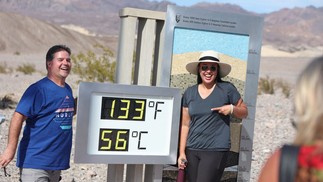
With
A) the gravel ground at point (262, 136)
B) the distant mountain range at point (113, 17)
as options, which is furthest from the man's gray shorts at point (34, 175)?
the distant mountain range at point (113, 17)

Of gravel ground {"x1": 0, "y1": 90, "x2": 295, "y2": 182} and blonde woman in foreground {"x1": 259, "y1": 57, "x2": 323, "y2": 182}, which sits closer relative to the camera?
blonde woman in foreground {"x1": 259, "y1": 57, "x2": 323, "y2": 182}

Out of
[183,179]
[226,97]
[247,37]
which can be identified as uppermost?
[247,37]

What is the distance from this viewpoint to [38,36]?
88.8m

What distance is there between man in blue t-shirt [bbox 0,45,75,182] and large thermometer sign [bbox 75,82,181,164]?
0.30m

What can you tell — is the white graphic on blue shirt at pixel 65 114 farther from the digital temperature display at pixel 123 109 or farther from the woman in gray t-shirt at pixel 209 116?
the woman in gray t-shirt at pixel 209 116


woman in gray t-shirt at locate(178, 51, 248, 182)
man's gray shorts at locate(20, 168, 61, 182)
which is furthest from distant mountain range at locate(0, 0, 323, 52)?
man's gray shorts at locate(20, 168, 61, 182)

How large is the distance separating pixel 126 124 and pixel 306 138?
12.5 ft

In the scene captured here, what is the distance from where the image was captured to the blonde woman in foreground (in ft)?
8.00

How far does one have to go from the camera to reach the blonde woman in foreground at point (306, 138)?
2438 millimetres

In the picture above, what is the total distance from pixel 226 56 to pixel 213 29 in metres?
0.28

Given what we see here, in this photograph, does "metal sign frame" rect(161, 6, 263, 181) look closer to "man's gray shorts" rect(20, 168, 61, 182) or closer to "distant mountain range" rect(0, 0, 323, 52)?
"man's gray shorts" rect(20, 168, 61, 182)

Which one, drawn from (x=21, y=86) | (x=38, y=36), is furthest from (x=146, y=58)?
(x=38, y=36)

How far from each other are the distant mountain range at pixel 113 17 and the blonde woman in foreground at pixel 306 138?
344 ft

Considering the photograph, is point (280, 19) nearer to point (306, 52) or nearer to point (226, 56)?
point (306, 52)
